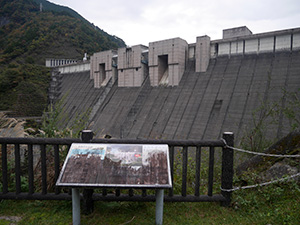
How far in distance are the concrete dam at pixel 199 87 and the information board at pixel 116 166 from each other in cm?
513

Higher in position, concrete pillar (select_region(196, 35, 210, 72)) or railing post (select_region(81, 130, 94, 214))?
concrete pillar (select_region(196, 35, 210, 72))

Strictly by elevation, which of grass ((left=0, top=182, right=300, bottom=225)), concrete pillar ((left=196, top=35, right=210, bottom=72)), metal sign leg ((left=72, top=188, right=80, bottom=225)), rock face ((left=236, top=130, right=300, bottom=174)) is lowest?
grass ((left=0, top=182, right=300, bottom=225))

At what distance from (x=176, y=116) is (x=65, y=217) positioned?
376 inches

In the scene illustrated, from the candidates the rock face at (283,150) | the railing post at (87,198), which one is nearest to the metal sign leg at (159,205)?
the railing post at (87,198)

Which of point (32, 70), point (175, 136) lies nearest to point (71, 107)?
point (32, 70)

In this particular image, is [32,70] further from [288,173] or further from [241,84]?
[288,173]

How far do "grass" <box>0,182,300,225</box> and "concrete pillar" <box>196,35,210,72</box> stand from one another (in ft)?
34.7

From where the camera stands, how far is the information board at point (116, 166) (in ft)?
7.50

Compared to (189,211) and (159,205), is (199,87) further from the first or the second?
(159,205)

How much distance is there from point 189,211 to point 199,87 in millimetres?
10109

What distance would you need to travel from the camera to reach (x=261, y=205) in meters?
2.92

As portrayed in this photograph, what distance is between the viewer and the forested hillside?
2058cm

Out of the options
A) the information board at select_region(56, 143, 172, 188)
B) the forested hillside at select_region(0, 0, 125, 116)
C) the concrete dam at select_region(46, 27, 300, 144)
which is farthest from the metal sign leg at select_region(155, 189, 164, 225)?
the forested hillside at select_region(0, 0, 125, 116)

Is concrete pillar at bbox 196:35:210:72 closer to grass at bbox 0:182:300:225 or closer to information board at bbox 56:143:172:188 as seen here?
grass at bbox 0:182:300:225
